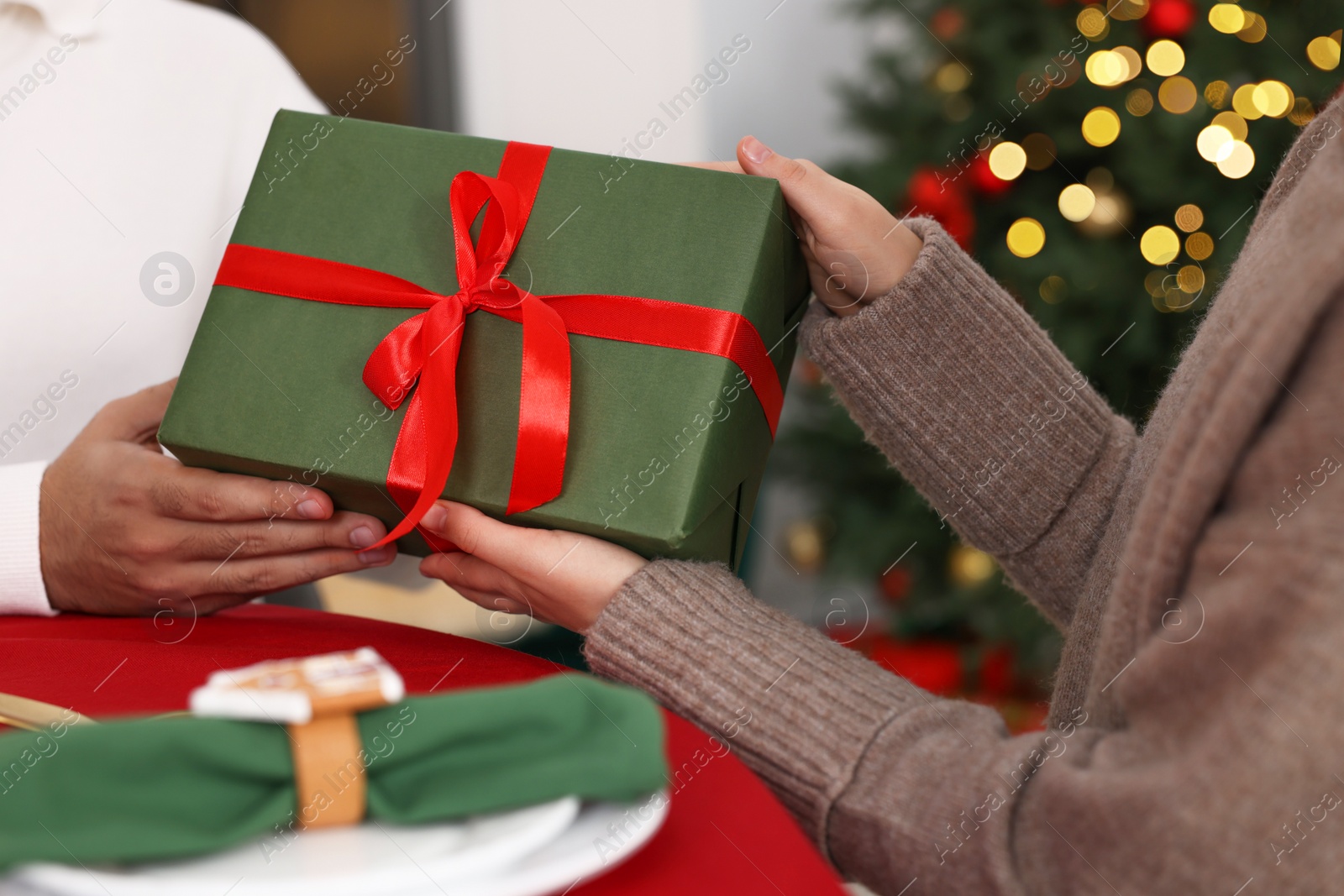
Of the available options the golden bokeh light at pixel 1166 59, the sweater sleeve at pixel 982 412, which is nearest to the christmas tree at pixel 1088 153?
the golden bokeh light at pixel 1166 59

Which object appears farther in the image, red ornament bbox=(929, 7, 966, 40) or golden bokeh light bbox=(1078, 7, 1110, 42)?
red ornament bbox=(929, 7, 966, 40)

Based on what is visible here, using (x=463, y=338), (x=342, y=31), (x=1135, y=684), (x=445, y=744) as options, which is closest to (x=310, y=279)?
(x=463, y=338)

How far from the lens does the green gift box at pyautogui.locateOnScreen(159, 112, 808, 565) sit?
2.27ft

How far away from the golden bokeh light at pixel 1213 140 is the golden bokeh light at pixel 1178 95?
0.06 metres

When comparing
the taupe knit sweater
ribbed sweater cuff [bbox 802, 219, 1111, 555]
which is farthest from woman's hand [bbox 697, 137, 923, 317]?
the taupe knit sweater

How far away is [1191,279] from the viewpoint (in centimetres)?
175

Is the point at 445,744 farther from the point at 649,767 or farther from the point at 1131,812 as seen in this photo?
the point at 1131,812

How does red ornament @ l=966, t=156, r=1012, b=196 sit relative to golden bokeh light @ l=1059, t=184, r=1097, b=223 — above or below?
above

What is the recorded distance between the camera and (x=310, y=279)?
2.50ft

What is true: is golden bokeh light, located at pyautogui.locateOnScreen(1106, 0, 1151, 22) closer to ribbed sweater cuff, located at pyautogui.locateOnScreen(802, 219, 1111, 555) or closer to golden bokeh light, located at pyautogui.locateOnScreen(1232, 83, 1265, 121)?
golden bokeh light, located at pyautogui.locateOnScreen(1232, 83, 1265, 121)

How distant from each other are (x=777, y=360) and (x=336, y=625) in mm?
383

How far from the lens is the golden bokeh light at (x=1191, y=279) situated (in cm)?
174

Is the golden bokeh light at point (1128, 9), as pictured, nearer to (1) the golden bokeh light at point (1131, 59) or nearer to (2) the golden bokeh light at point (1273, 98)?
(1) the golden bokeh light at point (1131, 59)

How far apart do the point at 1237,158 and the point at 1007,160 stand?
0.37 meters
